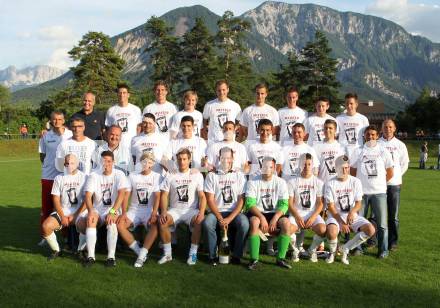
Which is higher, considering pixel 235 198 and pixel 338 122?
pixel 338 122

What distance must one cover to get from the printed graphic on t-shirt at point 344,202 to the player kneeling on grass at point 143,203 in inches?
100

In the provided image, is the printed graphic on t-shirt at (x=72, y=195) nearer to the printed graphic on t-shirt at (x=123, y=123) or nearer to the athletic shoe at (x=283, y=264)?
the printed graphic on t-shirt at (x=123, y=123)

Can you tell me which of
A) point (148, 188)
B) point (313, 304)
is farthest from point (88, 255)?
point (313, 304)

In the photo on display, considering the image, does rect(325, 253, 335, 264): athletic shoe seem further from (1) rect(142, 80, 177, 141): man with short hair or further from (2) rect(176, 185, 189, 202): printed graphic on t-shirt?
(1) rect(142, 80, 177, 141): man with short hair

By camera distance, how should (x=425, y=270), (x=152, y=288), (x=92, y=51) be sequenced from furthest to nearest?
(x=92, y=51)
(x=425, y=270)
(x=152, y=288)

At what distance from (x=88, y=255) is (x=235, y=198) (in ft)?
6.96

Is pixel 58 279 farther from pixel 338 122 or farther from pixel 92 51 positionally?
pixel 92 51

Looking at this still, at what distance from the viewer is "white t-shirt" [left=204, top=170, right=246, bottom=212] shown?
6.58 meters

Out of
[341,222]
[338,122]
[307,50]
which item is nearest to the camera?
[341,222]

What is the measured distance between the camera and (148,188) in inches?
263

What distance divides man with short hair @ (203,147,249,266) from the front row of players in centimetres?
1

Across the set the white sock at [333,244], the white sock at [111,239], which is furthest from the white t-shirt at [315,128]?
the white sock at [111,239]

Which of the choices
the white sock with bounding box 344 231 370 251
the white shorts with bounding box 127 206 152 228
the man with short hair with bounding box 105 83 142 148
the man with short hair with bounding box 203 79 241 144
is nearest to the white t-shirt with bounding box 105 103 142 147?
the man with short hair with bounding box 105 83 142 148

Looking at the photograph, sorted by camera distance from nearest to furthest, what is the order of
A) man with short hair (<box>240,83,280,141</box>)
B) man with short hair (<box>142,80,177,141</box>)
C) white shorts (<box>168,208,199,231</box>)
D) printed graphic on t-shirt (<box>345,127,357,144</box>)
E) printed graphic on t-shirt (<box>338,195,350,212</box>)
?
white shorts (<box>168,208,199,231</box>) → printed graphic on t-shirt (<box>338,195,350,212</box>) → printed graphic on t-shirt (<box>345,127,357,144</box>) → man with short hair (<box>240,83,280,141</box>) → man with short hair (<box>142,80,177,141</box>)
